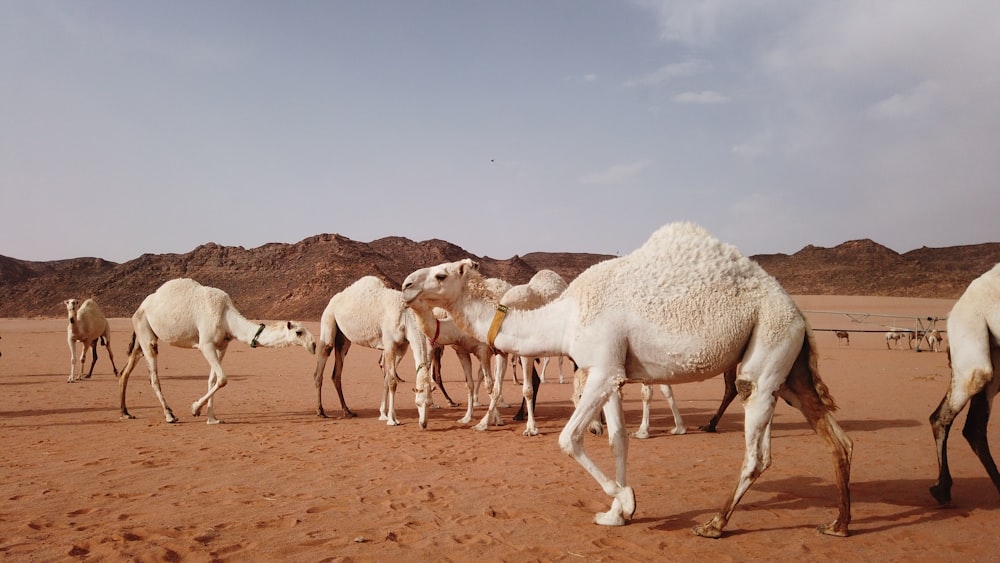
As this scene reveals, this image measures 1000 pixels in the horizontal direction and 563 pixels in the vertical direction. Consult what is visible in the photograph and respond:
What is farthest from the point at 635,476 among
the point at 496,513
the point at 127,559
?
the point at 127,559

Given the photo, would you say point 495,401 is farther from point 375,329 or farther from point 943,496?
point 943,496

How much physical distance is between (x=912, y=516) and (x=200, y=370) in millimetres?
23738

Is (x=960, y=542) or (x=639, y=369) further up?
(x=639, y=369)

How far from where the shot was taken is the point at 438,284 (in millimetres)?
6375

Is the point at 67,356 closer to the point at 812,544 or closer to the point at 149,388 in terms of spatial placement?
the point at 149,388

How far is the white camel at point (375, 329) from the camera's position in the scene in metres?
11.7

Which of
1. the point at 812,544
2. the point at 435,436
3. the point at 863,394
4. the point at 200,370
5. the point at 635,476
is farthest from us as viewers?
the point at 200,370

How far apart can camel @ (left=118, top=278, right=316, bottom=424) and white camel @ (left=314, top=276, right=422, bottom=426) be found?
3.65 feet

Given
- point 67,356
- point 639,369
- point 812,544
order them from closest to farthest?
point 812,544, point 639,369, point 67,356

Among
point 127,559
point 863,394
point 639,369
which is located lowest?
point 863,394

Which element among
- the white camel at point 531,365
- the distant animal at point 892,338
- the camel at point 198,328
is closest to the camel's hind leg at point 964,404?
the white camel at point 531,365

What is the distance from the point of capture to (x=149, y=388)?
672 inches

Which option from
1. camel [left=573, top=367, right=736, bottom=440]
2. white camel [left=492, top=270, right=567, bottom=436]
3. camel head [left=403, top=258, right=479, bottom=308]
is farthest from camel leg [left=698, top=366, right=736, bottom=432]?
camel head [left=403, top=258, right=479, bottom=308]

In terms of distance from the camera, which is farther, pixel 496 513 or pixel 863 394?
pixel 863 394
